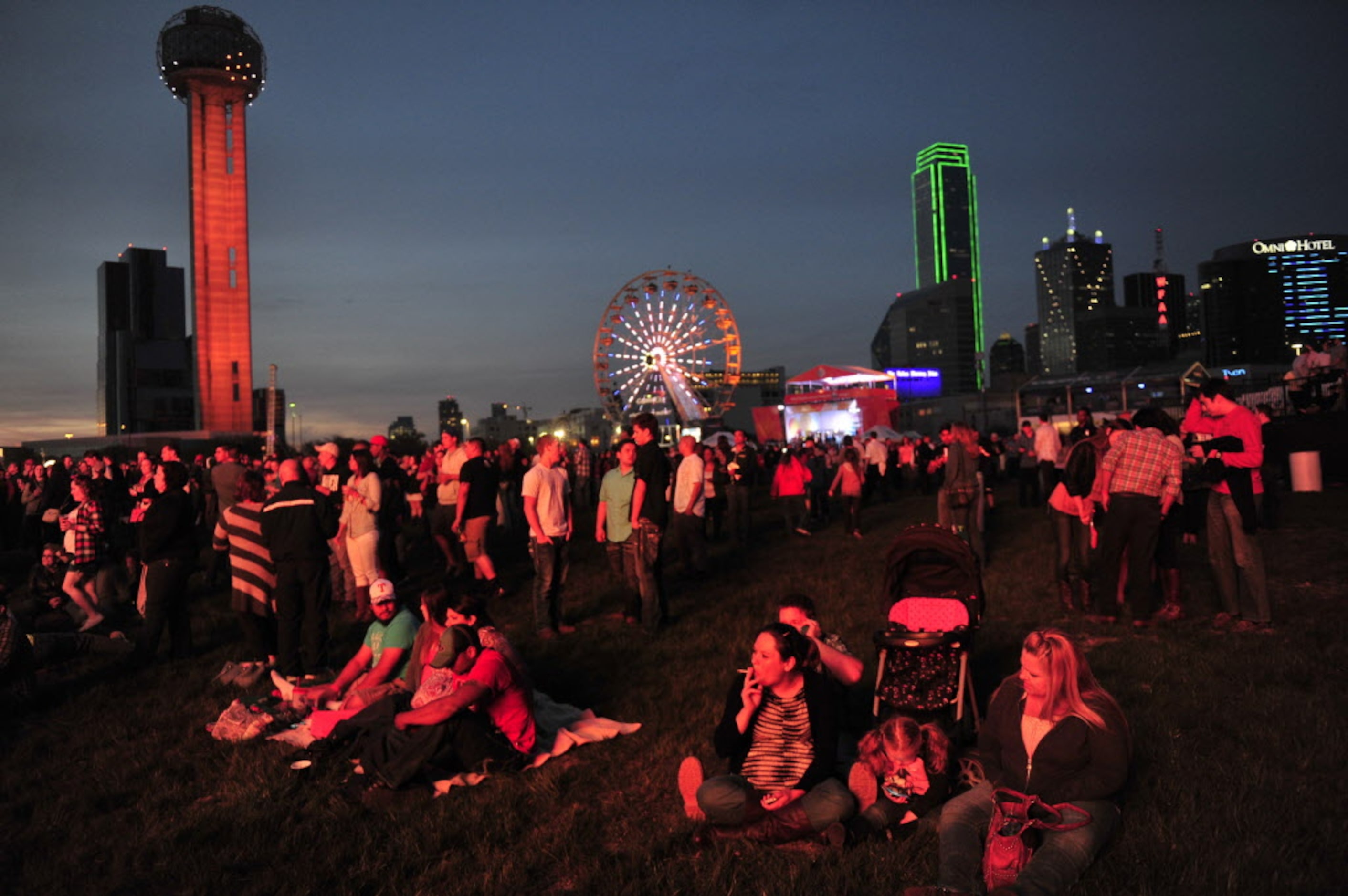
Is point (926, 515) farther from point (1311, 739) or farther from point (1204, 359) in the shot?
point (1204, 359)

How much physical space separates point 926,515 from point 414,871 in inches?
632

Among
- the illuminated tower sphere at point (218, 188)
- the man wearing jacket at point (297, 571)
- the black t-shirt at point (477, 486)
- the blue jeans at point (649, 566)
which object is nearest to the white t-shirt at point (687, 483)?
the black t-shirt at point (477, 486)

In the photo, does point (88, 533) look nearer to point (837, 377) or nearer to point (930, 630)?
point (930, 630)

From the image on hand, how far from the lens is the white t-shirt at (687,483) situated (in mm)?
11758

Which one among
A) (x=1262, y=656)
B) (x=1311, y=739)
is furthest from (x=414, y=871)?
(x=1262, y=656)

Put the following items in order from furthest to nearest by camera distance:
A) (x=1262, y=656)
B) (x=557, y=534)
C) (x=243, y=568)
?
(x=557, y=534) → (x=243, y=568) → (x=1262, y=656)

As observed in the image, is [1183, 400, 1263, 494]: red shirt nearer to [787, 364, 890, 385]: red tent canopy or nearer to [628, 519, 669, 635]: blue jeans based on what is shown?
[628, 519, 669, 635]: blue jeans

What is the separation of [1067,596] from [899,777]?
508 cm

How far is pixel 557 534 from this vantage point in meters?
9.01

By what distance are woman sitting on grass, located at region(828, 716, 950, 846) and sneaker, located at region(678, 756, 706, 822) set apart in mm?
721

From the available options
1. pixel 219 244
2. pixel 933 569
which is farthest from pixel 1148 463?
pixel 219 244

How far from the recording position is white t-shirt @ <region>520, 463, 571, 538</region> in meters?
8.88

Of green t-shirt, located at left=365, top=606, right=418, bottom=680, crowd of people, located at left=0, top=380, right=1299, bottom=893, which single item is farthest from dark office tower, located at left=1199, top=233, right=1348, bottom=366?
green t-shirt, located at left=365, top=606, right=418, bottom=680

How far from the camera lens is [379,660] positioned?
268 inches
